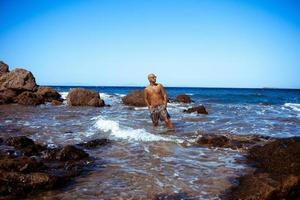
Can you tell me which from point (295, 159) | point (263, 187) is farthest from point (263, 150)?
point (263, 187)

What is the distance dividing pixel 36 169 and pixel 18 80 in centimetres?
1968

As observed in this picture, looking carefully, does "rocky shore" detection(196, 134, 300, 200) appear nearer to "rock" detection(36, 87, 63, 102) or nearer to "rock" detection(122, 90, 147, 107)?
"rock" detection(122, 90, 147, 107)

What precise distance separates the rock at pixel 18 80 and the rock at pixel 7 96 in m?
0.31

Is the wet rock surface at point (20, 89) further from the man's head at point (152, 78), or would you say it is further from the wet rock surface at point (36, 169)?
the wet rock surface at point (36, 169)

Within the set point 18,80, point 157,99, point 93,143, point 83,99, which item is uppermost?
point 18,80

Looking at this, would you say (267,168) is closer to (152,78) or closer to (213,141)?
(213,141)

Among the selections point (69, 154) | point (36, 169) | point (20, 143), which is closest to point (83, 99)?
point (20, 143)

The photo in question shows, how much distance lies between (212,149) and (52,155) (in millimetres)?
3520

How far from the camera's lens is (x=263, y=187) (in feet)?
11.9

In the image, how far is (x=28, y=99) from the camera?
20.8 meters

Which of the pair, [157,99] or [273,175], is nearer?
[273,175]

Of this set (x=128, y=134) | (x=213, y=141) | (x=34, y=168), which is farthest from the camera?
(x=128, y=134)

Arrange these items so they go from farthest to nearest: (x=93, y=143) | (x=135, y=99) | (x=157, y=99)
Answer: (x=135, y=99) → (x=157, y=99) → (x=93, y=143)

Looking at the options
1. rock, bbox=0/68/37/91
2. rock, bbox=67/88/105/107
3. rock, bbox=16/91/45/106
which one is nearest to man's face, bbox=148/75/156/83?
rock, bbox=67/88/105/107
